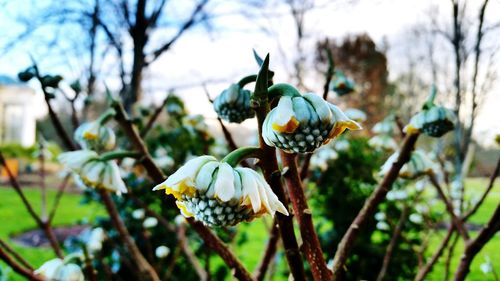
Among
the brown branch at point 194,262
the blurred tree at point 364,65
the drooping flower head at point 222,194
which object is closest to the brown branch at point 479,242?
the drooping flower head at point 222,194

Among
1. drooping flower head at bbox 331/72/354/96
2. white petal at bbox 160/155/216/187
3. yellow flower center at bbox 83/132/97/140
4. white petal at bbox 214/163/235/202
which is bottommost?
drooping flower head at bbox 331/72/354/96

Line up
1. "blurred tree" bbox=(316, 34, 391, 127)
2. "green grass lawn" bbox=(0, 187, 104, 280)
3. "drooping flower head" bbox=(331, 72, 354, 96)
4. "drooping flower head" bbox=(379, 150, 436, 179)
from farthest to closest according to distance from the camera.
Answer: "blurred tree" bbox=(316, 34, 391, 127), "green grass lawn" bbox=(0, 187, 104, 280), "drooping flower head" bbox=(331, 72, 354, 96), "drooping flower head" bbox=(379, 150, 436, 179)

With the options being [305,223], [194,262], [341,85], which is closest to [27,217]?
[194,262]

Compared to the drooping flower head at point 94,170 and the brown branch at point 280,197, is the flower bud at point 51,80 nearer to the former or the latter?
the drooping flower head at point 94,170

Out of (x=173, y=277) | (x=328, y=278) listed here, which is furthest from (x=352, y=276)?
(x=328, y=278)

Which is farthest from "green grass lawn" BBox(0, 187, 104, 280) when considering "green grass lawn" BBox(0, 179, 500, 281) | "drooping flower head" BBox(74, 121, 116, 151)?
"drooping flower head" BBox(74, 121, 116, 151)

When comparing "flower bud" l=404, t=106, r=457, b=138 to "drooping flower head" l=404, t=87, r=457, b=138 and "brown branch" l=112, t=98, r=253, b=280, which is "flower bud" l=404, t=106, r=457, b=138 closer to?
"drooping flower head" l=404, t=87, r=457, b=138

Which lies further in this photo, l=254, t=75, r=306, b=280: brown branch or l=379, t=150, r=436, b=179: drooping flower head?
l=379, t=150, r=436, b=179: drooping flower head
